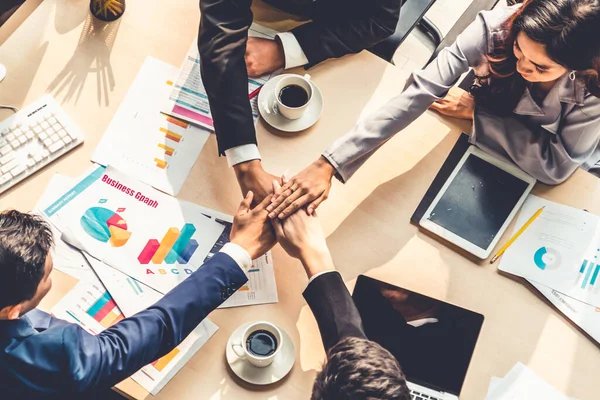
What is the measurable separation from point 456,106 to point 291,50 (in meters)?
0.46

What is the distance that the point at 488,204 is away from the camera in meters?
1.40

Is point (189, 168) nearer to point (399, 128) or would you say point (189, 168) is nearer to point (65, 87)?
point (65, 87)

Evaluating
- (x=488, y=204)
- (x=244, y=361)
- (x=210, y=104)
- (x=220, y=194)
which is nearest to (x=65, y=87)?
(x=210, y=104)

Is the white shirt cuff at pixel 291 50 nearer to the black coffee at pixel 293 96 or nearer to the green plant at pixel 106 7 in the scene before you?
the black coffee at pixel 293 96

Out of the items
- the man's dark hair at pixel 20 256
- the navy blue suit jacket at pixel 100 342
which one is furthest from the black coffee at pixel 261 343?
the man's dark hair at pixel 20 256

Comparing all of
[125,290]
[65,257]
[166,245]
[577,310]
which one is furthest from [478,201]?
[65,257]

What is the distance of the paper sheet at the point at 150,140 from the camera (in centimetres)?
138

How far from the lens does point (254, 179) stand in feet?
4.52

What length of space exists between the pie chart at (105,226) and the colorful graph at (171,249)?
0.20ft

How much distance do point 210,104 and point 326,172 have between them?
0.33 meters

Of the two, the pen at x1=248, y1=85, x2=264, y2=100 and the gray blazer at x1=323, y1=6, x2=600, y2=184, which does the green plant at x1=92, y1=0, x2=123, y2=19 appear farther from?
the gray blazer at x1=323, y1=6, x2=600, y2=184

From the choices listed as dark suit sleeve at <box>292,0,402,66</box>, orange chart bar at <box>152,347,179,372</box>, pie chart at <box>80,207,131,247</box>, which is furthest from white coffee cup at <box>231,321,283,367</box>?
dark suit sleeve at <box>292,0,402,66</box>

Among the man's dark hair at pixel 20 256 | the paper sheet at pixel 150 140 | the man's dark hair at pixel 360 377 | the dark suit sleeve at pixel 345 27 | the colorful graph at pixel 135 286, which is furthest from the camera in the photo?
the dark suit sleeve at pixel 345 27

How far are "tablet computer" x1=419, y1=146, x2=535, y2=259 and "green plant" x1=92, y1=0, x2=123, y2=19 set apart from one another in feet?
3.21
